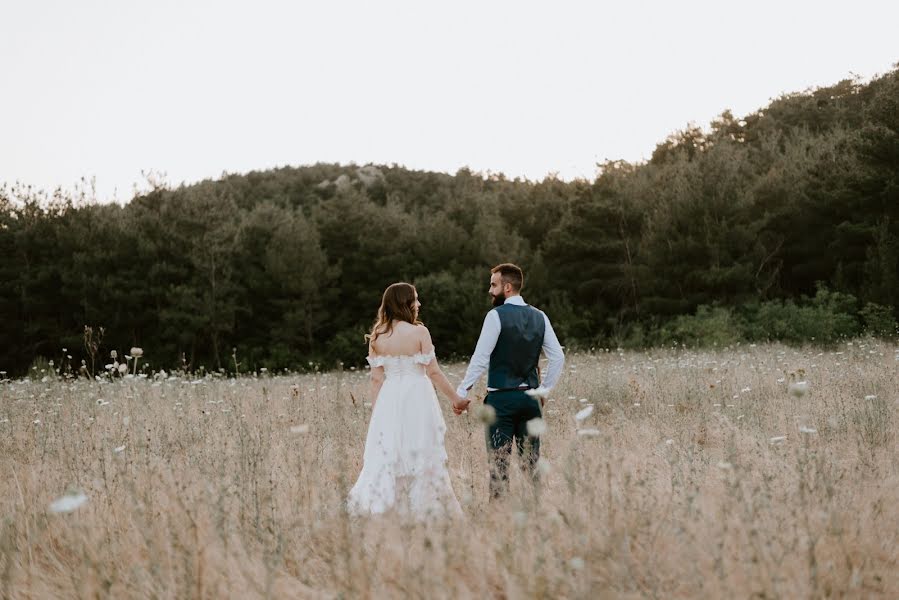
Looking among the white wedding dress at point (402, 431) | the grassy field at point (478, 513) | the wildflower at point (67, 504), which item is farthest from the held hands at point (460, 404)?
the wildflower at point (67, 504)

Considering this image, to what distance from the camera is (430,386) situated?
17.3ft

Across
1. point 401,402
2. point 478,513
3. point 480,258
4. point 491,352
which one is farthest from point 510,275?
point 480,258

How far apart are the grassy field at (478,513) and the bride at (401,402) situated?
322 millimetres

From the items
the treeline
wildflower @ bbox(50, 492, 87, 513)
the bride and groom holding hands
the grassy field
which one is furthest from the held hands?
the treeline

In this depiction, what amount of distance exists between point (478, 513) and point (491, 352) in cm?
117

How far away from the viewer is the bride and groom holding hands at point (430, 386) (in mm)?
4977

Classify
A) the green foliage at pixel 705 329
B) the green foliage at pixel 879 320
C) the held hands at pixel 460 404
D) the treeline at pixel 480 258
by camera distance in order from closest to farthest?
the held hands at pixel 460 404, the green foliage at pixel 879 320, the green foliage at pixel 705 329, the treeline at pixel 480 258

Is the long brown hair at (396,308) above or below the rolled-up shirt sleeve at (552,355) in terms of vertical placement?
above

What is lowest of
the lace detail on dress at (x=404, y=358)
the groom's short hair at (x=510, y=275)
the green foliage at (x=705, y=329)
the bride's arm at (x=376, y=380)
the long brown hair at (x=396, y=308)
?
the green foliage at (x=705, y=329)

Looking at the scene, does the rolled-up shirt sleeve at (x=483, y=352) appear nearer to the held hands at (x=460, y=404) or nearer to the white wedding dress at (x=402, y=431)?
the held hands at (x=460, y=404)

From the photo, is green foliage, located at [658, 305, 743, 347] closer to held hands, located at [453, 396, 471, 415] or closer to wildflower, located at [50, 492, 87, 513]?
held hands, located at [453, 396, 471, 415]

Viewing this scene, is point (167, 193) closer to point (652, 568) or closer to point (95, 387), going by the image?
point (95, 387)

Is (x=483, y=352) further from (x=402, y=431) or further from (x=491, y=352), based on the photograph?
(x=402, y=431)

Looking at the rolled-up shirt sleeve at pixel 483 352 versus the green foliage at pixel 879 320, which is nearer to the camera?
the rolled-up shirt sleeve at pixel 483 352
